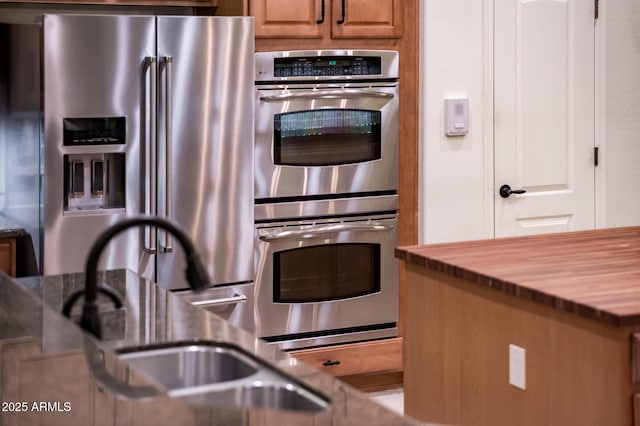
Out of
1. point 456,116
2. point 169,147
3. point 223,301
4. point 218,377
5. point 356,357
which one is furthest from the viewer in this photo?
point 456,116

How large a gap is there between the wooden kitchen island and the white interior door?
1.37m

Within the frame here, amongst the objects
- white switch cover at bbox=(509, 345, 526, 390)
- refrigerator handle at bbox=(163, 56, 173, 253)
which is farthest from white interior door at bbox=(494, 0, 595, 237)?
white switch cover at bbox=(509, 345, 526, 390)

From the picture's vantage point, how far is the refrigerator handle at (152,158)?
12.4 ft

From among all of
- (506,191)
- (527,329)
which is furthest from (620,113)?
(527,329)

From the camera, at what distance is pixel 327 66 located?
4.25 m

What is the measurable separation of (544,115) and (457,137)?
0.52 m

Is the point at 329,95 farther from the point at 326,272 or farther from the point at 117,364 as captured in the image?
the point at 117,364

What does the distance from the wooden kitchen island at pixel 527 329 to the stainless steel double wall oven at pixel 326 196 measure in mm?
1092

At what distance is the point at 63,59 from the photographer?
12.0 ft

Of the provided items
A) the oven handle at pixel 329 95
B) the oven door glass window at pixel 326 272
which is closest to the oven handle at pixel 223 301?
the oven door glass window at pixel 326 272

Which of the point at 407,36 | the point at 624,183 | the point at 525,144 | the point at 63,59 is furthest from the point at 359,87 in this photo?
the point at 624,183

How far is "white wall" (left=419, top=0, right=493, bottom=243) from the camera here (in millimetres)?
4500

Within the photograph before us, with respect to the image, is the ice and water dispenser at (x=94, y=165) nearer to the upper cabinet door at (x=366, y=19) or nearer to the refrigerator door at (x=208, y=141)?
the refrigerator door at (x=208, y=141)

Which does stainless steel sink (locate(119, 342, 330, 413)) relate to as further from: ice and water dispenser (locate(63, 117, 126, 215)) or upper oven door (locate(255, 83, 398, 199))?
upper oven door (locate(255, 83, 398, 199))
